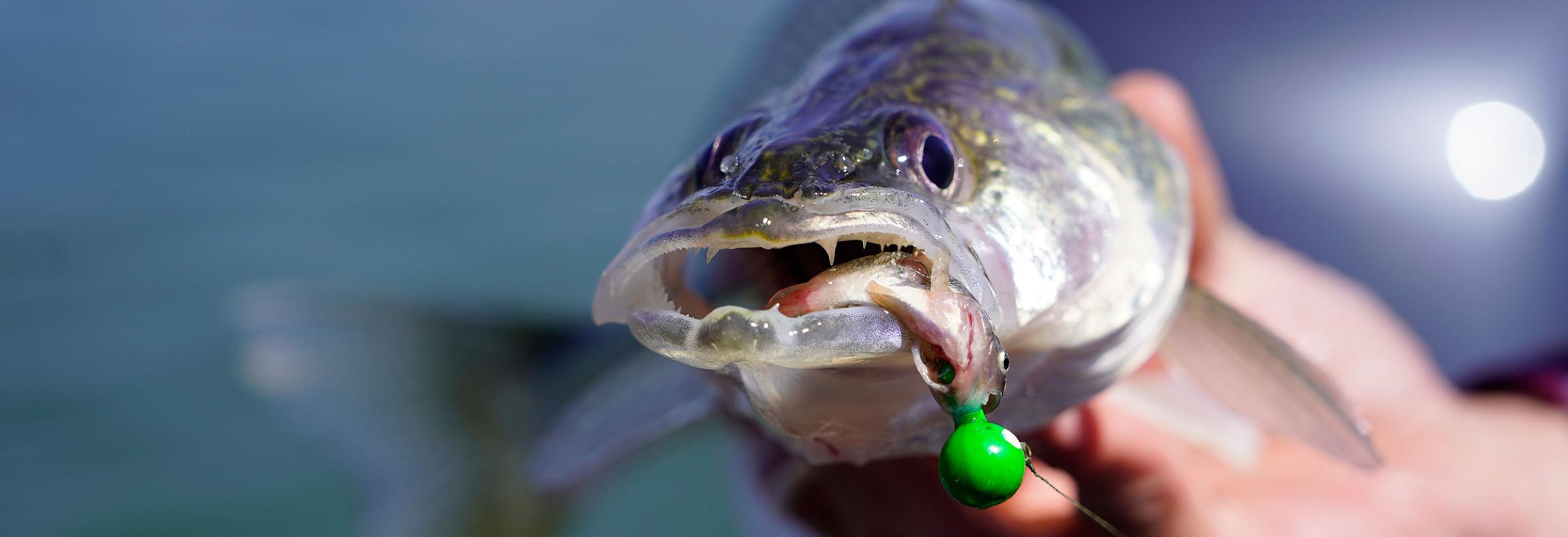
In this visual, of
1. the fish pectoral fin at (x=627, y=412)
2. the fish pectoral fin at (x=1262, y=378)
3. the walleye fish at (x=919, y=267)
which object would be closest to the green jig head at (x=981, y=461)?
the walleye fish at (x=919, y=267)

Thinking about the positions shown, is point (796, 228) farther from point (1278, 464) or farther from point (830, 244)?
point (1278, 464)

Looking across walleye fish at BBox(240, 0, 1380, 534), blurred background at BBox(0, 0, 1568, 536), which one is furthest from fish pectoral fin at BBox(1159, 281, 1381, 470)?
blurred background at BBox(0, 0, 1568, 536)

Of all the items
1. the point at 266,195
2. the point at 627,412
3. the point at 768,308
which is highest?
the point at 266,195

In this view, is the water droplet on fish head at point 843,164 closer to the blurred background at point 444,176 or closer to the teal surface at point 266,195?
the blurred background at point 444,176

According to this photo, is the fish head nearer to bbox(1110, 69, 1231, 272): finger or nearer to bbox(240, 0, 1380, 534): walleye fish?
bbox(240, 0, 1380, 534): walleye fish

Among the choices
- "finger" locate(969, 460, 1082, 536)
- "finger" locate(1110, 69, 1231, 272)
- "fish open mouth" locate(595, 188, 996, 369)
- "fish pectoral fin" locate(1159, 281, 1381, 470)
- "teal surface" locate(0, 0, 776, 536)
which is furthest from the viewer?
"teal surface" locate(0, 0, 776, 536)

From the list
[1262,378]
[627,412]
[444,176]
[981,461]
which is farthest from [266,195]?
[981,461]

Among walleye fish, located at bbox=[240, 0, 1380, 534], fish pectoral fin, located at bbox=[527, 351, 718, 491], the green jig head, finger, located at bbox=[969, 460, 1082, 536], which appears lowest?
finger, located at bbox=[969, 460, 1082, 536]
